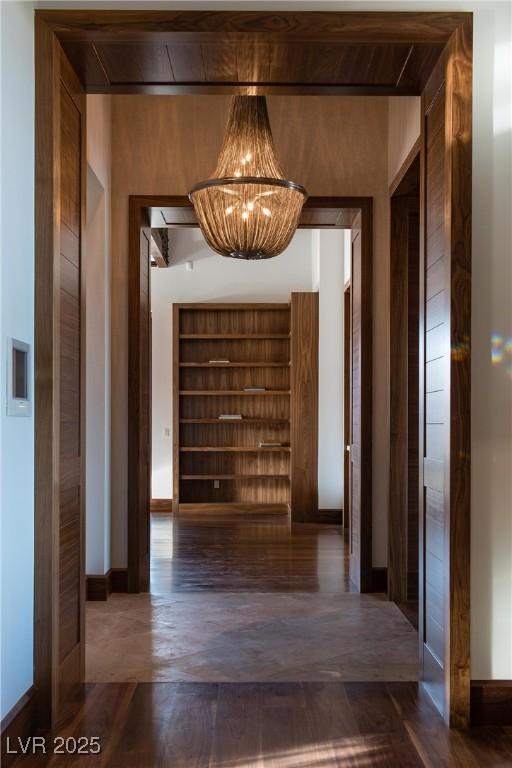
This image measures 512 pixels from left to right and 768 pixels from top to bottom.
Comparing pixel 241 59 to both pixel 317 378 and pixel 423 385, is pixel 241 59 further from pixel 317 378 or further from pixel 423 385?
pixel 317 378

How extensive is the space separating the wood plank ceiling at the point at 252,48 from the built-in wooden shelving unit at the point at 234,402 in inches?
244

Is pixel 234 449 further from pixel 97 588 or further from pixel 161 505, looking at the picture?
pixel 97 588

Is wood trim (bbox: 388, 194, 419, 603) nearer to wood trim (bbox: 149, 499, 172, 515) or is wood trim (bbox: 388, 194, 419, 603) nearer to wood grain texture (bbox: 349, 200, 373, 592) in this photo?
wood grain texture (bbox: 349, 200, 373, 592)

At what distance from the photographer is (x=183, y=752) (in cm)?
262

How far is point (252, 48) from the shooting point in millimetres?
2900

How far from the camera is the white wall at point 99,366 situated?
4992mm

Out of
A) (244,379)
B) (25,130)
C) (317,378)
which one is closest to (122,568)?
(25,130)

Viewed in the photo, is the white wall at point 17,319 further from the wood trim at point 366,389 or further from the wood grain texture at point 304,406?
the wood grain texture at point 304,406

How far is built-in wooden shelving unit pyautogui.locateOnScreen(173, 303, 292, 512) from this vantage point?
30.9ft

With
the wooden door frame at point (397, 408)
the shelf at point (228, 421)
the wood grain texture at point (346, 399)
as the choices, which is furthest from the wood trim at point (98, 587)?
the shelf at point (228, 421)

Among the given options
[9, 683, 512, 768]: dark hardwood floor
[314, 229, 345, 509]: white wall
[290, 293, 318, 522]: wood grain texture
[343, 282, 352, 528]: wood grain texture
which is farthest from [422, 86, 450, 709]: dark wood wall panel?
[290, 293, 318, 522]: wood grain texture

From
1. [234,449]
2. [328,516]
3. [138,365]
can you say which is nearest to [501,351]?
[138,365]

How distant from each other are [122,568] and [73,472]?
7.29ft

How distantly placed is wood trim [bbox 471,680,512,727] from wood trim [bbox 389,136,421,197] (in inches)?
102
